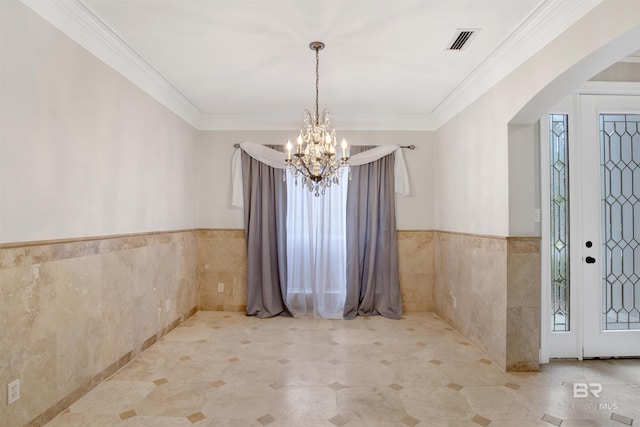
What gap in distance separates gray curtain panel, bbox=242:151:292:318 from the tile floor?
0.95 meters

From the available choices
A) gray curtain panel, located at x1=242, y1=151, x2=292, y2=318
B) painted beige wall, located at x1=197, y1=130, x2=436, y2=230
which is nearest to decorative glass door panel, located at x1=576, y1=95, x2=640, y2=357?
painted beige wall, located at x1=197, y1=130, x2=436, y2=230

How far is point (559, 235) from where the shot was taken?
347 cm

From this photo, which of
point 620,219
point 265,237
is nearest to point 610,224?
point 620,219

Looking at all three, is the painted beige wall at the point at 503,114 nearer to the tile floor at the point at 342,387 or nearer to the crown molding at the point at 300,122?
the crown molding at the point at 300,122

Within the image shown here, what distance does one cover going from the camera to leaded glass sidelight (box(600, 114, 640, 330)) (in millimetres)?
3494

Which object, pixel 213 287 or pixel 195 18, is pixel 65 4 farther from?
pixel 213 287

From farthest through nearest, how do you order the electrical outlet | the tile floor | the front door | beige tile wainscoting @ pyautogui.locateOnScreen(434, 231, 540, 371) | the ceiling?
the front door < beige tile wainscoting @ pyautogui.locateOnScreen(434, 231, 540, 371) < the ceiling < the tile floor < the electrical outlet

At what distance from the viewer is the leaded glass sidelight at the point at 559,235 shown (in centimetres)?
346

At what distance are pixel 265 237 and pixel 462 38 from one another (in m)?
3.36

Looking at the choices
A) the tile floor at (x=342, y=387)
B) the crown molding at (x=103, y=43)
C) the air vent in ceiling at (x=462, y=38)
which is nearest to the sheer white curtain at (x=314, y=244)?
the tile floor at (x=342, y=387)

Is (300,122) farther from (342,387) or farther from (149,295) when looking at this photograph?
(342,387)

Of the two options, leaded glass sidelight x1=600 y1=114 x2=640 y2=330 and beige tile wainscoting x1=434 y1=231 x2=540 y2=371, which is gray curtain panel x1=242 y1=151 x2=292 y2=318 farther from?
leaded glass sidelight x1=600 y1=114 x2=640 y2=330

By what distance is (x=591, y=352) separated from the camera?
3434 millimetres

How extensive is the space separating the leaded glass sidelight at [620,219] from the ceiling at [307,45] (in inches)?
54.0
